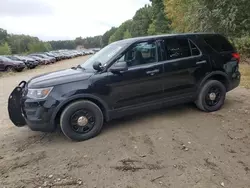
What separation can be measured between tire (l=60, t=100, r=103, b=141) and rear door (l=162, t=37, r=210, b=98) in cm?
148

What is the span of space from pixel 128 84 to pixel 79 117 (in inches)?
42.0

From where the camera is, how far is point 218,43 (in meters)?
6.01

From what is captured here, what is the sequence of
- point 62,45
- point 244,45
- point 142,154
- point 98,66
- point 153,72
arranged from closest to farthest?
point 142,154, point 98,66, point 153,72, point 244,45, point 62,45

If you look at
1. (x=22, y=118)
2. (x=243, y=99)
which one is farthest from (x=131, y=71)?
(x=243, y=99)

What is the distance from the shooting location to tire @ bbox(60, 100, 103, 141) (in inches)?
183

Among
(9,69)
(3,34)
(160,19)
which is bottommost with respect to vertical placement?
(9,69)

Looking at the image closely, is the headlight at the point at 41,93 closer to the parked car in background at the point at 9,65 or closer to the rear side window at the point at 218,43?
the rear side window at the point at 218,43

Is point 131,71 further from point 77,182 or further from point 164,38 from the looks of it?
point 77,182

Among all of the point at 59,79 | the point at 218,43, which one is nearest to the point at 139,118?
the point at 59,79

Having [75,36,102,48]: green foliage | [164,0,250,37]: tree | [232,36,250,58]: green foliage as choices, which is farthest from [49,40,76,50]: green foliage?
[232,36,250,58]: green foliage

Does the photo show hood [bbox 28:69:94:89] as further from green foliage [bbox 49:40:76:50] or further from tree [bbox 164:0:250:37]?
green foliage [bbox 49:40:76:50]

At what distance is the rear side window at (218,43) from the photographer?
5.89 metres

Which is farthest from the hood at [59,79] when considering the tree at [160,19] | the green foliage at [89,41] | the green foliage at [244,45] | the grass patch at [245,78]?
the green foliage at [89,41]

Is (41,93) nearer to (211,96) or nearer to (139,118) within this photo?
(139,118)
